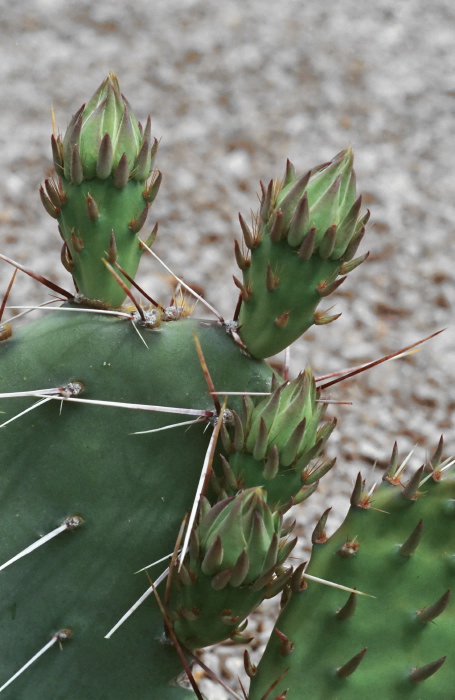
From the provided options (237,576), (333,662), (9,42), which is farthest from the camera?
(9,42)

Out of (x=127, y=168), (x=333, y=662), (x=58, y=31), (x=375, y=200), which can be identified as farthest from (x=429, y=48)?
(x=333, y=662)

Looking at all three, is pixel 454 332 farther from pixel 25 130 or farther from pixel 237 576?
pixel 237 576

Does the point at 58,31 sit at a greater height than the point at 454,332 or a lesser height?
greater

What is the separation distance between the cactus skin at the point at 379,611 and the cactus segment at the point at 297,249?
0.54 feet

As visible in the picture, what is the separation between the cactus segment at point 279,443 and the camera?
2.05 feet

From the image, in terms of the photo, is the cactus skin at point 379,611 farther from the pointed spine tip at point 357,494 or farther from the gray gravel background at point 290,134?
the gray gravel background at point 290,134

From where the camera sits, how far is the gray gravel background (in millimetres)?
1661

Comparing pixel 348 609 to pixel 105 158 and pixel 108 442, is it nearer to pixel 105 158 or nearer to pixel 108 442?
pixel 108 442

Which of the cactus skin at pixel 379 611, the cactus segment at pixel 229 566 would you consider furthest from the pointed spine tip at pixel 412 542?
the cactus segment at pixel 229 566

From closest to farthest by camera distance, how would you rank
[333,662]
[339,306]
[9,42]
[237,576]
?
[237,576]
[333,662]
[339,306]
[9,42]

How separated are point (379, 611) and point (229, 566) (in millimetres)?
182

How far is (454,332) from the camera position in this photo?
1709 mm

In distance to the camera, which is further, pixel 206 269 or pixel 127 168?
pixel 206 269

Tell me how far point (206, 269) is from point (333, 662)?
1110 millimetres
